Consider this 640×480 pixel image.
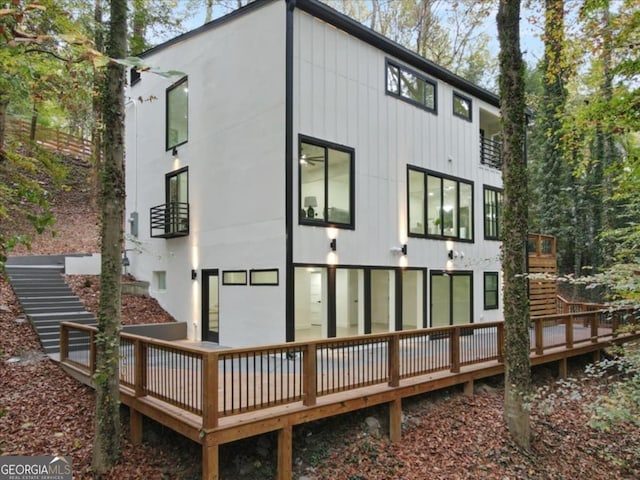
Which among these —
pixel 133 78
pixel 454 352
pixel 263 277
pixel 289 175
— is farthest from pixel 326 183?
pixel 133 78

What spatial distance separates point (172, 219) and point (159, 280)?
2.10 meters

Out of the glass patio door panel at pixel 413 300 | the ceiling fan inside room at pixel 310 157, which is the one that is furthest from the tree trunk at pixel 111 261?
the glass patio door panel at pixel 413 300

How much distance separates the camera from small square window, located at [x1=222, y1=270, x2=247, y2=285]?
349 inches

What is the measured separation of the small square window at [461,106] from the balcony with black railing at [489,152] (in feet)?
3.68

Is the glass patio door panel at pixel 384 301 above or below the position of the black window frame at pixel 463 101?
below

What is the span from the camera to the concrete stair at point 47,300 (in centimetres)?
834

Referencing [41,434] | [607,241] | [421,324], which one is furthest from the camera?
[607,241]

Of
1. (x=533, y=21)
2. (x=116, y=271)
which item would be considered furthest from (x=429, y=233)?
(x=116, y=271)

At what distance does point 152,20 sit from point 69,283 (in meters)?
9.28

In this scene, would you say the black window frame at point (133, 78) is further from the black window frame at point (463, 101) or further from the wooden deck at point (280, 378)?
the black window frame at point (463, 101)

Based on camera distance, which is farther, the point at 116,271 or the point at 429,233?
the point at 429,233

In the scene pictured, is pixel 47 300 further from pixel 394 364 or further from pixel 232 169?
pixel 394 364

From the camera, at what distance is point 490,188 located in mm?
13047

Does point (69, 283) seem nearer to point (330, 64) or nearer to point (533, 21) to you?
point (330, 64)
